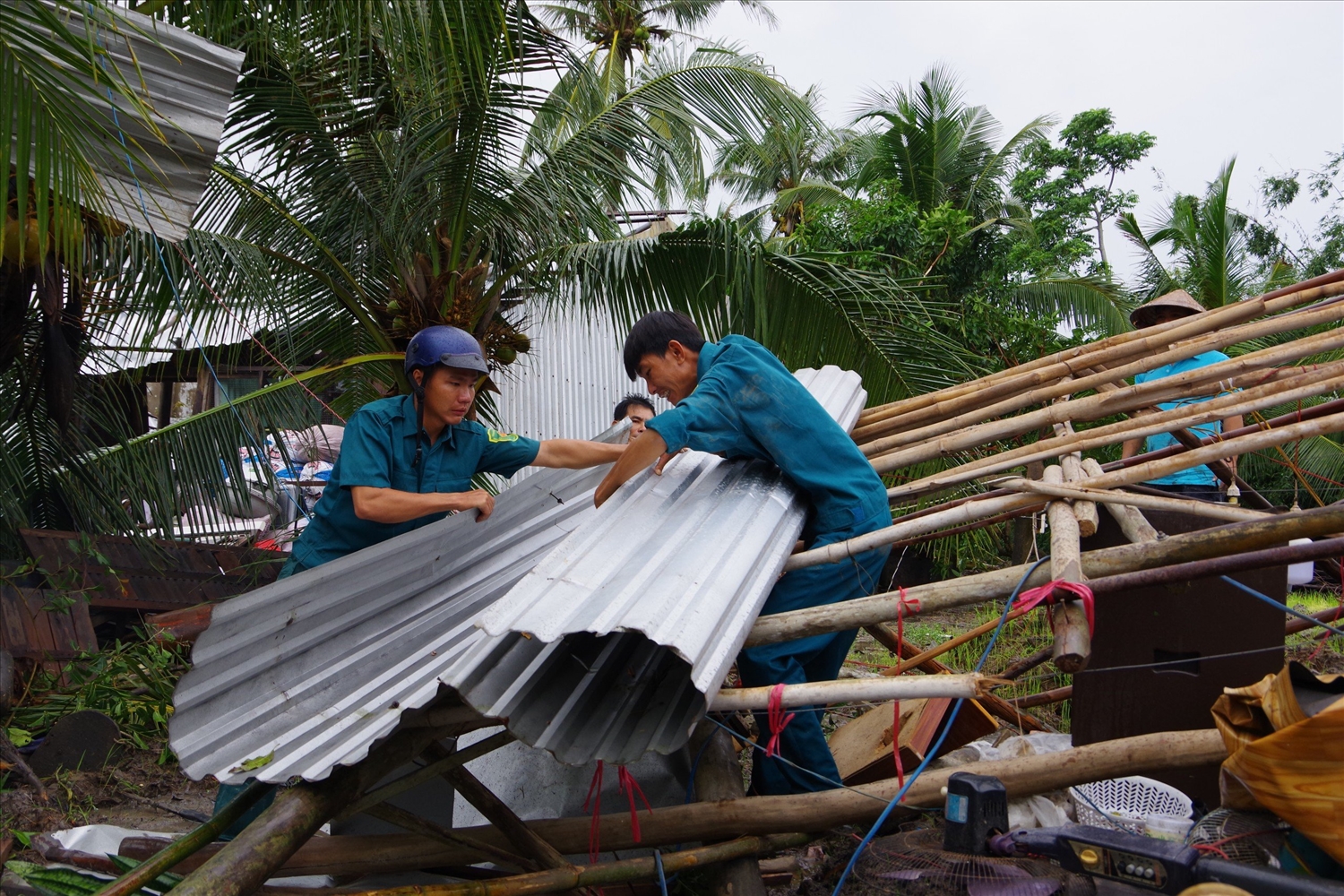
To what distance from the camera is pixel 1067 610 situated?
5.44ft

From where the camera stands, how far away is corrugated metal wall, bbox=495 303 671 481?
31.0 feet

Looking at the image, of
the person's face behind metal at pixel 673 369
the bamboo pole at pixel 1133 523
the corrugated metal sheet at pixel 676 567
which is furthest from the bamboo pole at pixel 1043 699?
the person's face behind metal at pixel 673 369

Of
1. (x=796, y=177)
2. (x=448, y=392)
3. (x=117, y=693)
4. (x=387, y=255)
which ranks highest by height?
Result: (x=796, y=177)

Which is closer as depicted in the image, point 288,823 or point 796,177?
point 288,823

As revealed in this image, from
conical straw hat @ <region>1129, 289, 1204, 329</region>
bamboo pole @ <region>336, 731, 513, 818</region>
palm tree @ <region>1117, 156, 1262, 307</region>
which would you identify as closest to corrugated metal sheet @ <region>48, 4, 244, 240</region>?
bamboo pole @ <region>336, 731, 513, 818</region>

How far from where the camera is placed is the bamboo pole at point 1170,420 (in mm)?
2468

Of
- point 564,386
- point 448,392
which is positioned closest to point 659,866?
point 448,392

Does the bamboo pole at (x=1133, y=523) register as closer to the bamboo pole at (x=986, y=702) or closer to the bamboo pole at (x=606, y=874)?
the bamboo pole at (x=606, y=874)

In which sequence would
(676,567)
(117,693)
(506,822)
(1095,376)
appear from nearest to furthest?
(676,567) < (506,822) < (1095,376) < (117,693)

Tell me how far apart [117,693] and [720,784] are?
3.46m

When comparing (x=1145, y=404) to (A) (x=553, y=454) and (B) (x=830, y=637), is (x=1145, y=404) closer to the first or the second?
(B) (x=830, y=637)

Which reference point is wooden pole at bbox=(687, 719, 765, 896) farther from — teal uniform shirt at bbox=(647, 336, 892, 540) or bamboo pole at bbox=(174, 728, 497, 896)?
bamboo pole at bbox=(174, 728, 497, 896)

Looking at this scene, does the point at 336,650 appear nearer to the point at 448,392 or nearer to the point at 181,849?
the point at 181,849

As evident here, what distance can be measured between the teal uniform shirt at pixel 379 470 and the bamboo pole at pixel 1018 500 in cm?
→ 120
